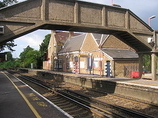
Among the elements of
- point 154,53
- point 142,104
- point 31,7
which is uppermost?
point 31,7

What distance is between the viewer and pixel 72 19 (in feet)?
36.6

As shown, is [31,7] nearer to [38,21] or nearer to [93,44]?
[38,21]

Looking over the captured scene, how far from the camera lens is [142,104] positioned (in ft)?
31.8

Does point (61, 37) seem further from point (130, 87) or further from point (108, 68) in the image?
point (130, 87)

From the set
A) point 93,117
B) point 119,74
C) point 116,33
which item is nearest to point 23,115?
point 93,117

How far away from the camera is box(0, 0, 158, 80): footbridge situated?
31.0 ft

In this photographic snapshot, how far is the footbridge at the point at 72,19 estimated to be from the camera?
9461 mm

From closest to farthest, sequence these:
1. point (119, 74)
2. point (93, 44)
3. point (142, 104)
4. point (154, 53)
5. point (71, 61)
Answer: point (142, 104) < point (154, 53) < point (119, 74) < point (93, 44) < point (71, 61)

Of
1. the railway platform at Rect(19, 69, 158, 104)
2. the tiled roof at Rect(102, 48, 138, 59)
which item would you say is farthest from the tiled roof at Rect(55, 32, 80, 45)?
the railway platform at Rect(19, 69, 158, 104)

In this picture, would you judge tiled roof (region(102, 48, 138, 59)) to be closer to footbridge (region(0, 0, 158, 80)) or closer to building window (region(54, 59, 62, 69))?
footbridge (region(0, 0, 158, 80))

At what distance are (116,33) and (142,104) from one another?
6.16 m

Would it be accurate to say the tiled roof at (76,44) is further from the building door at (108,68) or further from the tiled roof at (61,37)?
the building door at (108,68)

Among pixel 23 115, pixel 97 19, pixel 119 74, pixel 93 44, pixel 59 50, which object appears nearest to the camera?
pixel 23 115

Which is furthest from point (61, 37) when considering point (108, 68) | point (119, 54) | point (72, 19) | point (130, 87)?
point (130, 87)
